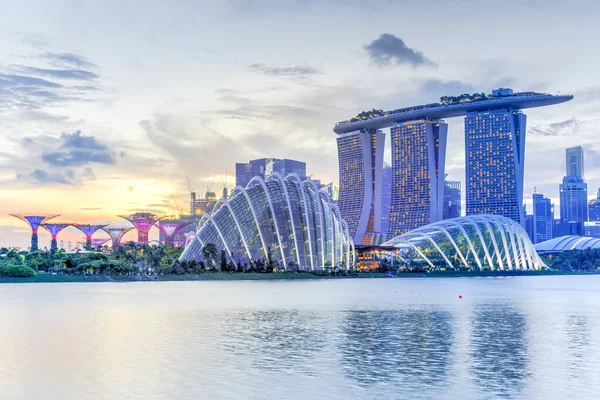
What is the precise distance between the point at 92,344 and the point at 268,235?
341 feet

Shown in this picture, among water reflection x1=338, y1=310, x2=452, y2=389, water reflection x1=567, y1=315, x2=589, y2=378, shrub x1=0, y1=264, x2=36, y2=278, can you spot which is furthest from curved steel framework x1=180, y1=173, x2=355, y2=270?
water reflection x1=567, y1=315, x2=589, y2=378

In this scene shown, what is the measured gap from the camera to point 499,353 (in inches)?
1430

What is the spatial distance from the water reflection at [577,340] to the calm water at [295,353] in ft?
0.24

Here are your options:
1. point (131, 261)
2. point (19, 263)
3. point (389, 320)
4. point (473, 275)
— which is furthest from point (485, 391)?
point (473, 275)

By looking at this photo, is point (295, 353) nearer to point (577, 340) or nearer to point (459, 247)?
point (577, 340)

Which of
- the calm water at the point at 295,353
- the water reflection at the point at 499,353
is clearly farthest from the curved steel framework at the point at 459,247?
the water reflection at the point at 499,353

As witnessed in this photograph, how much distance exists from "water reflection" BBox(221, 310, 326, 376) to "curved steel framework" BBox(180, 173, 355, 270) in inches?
3299

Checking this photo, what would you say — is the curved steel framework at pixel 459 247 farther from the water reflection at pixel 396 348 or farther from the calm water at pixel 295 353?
the water reflection at pixel 396 348

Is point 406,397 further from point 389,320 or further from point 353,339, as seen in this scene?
point 389,320

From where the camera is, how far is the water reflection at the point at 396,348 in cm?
2942

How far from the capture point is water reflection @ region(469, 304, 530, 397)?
92.2ft

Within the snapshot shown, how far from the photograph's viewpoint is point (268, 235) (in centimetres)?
14400

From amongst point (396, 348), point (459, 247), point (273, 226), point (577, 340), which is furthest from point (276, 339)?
point (459, 247)

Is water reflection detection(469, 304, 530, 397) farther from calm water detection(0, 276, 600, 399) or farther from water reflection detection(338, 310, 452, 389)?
water reflection detection(338, 310, 452, 389)
